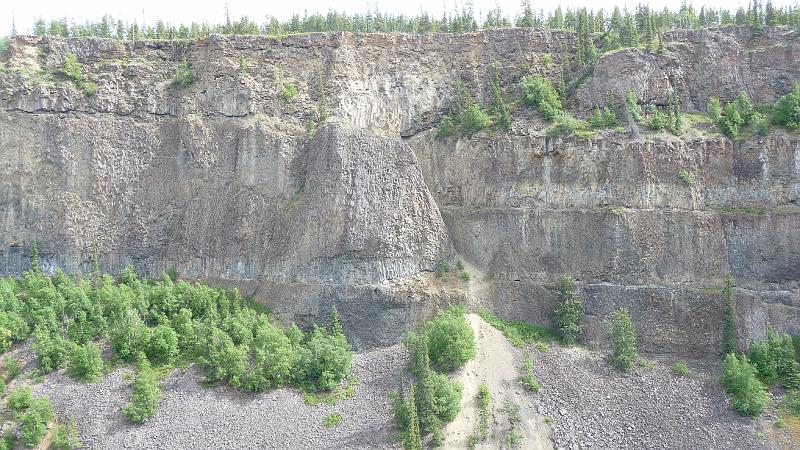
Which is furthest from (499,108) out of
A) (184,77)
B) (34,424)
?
(34,424)

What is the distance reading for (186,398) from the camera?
37.5 meters

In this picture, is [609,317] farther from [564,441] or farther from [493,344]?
[564,441]

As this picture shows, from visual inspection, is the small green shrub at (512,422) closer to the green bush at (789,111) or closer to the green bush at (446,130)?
the green bush at (446,130)

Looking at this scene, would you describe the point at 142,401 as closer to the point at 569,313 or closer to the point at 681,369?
the point at 569,313

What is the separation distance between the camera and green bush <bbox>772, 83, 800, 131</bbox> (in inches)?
1741

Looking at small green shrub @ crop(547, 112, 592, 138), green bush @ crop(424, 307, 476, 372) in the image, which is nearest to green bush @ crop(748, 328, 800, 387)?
green bush @ crop(424, 307, 476, 372)

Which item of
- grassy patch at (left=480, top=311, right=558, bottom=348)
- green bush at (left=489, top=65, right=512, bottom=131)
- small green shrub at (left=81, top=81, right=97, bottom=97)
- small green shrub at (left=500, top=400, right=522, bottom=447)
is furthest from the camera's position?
small green shrub at (left=81, top=81, right=97, bottom=97)

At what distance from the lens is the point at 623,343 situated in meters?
39.7

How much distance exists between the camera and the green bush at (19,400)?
116 feet

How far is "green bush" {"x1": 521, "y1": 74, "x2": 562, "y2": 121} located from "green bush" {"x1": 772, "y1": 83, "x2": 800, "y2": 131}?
14.2 m

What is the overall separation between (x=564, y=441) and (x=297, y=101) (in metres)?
29.7

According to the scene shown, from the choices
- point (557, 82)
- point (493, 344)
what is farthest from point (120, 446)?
point (557, 82)

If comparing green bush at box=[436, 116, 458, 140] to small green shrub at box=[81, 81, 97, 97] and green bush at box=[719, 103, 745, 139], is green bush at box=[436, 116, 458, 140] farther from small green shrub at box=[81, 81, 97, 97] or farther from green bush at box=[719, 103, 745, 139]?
small green shrub at box=[81, 81, 97, 97]

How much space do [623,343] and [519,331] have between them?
6465 mm
